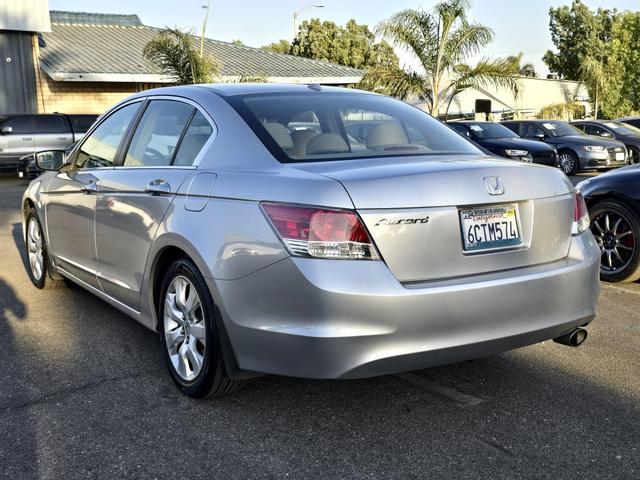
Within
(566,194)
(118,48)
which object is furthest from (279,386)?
(118,48)

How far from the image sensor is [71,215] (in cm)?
502

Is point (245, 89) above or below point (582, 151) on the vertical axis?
above

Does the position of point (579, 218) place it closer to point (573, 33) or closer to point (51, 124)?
point (51, 124)

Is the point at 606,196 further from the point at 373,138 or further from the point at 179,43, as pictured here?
the point at 179,43

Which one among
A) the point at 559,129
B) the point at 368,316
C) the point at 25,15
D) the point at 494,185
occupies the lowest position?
the point at 559,129

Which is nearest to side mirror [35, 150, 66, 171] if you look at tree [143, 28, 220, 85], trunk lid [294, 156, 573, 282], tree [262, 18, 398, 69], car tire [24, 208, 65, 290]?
car tire [24, 208, 65, 290]

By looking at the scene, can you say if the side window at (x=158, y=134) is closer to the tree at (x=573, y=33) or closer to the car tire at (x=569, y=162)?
the car tire at (x=569, y=162)

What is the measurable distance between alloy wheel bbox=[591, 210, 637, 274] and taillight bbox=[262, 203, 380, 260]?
4.07 meters

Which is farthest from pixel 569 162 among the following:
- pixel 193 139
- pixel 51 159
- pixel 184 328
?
pixel 184 328

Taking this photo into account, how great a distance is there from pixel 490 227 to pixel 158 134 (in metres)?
2.09

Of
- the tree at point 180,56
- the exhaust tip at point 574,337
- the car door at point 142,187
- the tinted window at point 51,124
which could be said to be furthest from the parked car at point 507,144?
the exhaust tip at point 574,337

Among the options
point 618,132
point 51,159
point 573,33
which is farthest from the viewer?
point 573,33

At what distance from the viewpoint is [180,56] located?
62.0 ft

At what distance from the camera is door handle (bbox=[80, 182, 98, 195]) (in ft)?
15.1
